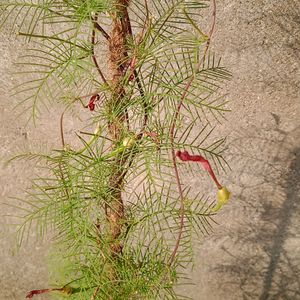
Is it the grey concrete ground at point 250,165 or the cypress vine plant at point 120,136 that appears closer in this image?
the cypress vine plant at point 120,136

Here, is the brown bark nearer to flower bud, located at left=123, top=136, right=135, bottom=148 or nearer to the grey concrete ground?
flower bud, located at left=123, top=136, right=135, bottom=148

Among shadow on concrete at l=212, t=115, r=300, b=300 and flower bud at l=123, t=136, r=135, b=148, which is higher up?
flower bud at l=123, t=136, r=135, b=148

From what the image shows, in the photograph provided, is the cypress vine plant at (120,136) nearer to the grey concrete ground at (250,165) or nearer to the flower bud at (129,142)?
the flower bud at (129,142)

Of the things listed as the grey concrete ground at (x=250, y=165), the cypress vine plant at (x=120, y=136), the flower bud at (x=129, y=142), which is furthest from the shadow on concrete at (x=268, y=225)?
the flower bud at (x=129, y=142)

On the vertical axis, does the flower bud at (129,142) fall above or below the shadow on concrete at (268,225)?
above

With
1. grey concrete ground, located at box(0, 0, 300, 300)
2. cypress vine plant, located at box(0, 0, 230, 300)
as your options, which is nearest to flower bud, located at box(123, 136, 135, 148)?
cypress vine plant, located at box(0, 0, 230, 300)

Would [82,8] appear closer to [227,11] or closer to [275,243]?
[227,11]

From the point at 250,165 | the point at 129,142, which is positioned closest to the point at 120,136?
the point at 129,142

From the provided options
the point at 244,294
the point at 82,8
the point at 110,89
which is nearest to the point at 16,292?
the point at 244,294

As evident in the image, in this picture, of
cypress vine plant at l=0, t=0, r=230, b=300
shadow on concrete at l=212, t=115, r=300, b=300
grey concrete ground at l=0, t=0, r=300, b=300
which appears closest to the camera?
cypress vine plant at l=0, t=0, r=230, b=300
